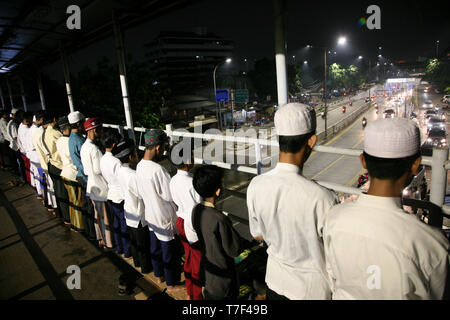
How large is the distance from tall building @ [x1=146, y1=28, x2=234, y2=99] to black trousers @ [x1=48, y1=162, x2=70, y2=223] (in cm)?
7749

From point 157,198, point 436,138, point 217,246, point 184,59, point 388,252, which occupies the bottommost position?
point 436,138

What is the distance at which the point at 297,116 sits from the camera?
1.57 metres

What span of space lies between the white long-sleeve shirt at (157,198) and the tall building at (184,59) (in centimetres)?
7961

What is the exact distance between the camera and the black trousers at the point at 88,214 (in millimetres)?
4418

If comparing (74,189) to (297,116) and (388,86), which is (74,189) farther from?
(388,86)

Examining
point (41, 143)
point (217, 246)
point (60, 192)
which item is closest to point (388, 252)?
point (217, 246)

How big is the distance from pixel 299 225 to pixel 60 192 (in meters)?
4.96

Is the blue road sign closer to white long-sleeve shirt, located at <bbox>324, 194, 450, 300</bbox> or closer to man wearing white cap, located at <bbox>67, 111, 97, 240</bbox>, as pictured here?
man wearing white cap, located at <bbox>67, 111, 97, 240</bbox>

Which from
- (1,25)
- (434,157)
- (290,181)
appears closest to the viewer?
(290,181)

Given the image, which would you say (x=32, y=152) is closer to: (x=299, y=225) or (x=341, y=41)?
(x=299, y=225)

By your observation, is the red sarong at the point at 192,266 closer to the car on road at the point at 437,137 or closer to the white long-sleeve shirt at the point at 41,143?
the white long-sleeve shirt at the point at 41,143

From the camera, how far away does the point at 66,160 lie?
14.7ft
